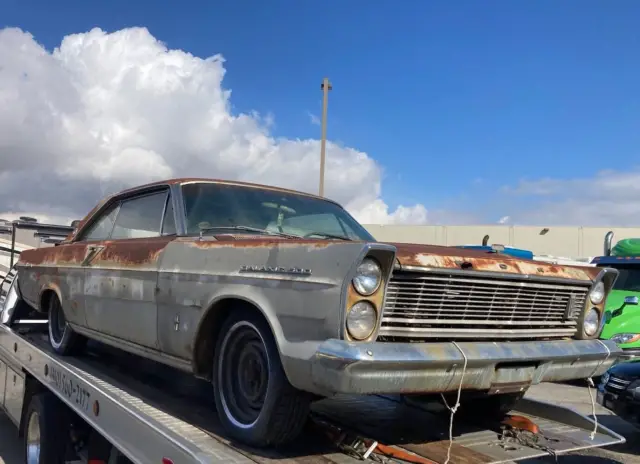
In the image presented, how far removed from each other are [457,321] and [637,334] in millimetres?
6559

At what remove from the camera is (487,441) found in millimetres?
3162

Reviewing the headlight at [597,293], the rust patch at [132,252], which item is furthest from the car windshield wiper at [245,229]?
the headlight at [597,293]

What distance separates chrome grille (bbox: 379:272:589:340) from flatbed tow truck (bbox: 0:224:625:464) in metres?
0.57

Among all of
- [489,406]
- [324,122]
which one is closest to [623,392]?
[489,406]

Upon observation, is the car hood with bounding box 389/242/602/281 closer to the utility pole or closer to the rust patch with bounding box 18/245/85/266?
the rust patch with bounding box 18/245/85/266

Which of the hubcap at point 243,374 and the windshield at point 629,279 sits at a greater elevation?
the windshield at point 629,279

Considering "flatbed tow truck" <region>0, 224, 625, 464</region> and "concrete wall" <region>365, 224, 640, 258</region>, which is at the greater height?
"concrete wall" <region>365, 224, 640, 258</region>

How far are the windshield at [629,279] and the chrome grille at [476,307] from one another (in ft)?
22.4

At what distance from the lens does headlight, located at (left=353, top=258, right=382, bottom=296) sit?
7.94 feet

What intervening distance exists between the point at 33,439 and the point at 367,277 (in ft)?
12.7

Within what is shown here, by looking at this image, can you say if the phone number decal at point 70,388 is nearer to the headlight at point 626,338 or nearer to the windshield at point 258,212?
the windshield at point 258,212

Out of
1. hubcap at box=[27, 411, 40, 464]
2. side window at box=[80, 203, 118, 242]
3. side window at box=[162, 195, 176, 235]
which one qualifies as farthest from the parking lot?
side window at box=[162, 195, 176, 235]

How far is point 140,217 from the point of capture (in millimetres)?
4344

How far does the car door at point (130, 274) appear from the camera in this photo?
11.8 feet
